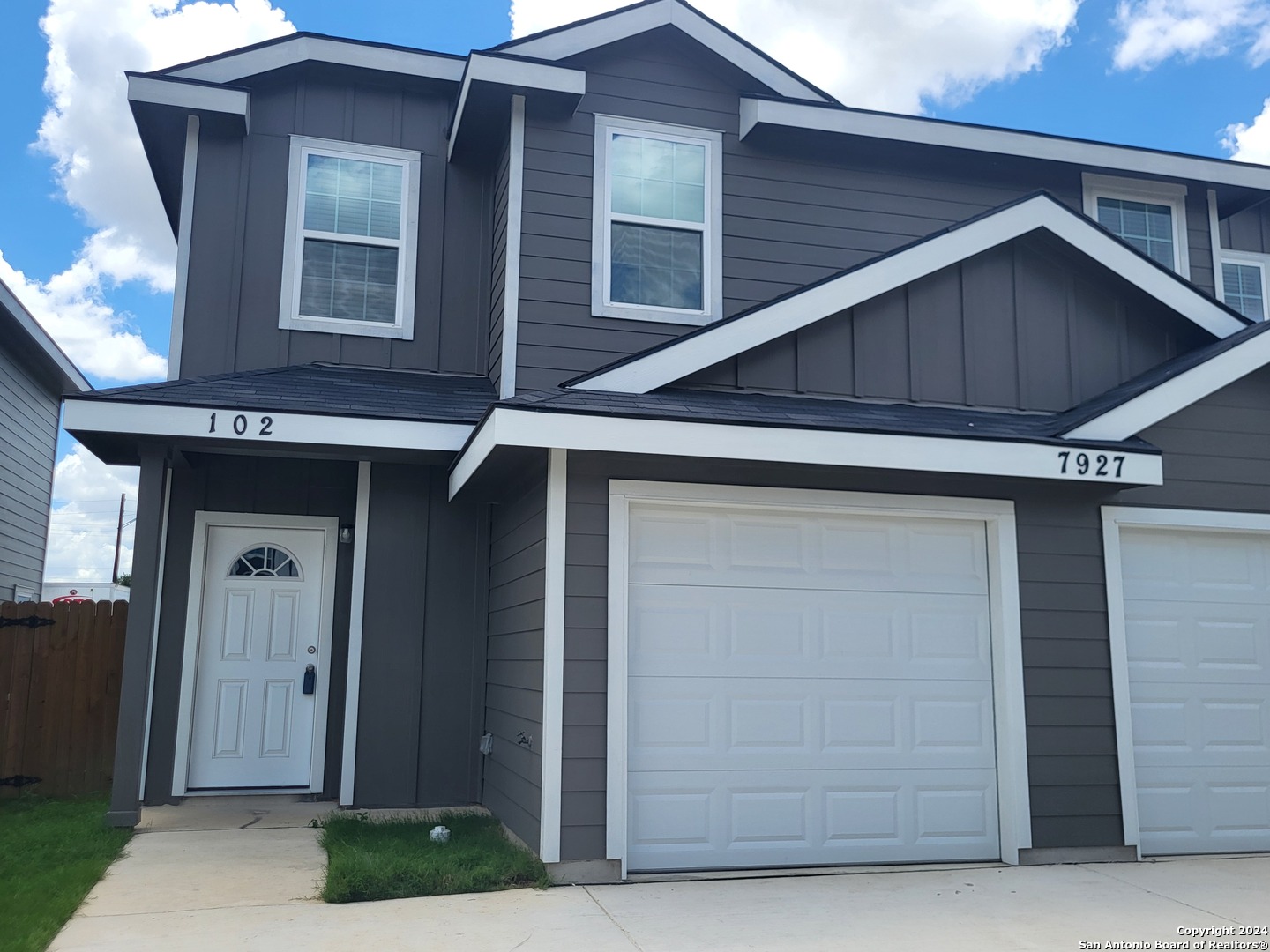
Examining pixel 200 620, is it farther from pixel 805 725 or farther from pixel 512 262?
pixel 805 725

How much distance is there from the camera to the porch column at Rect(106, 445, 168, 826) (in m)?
6.88

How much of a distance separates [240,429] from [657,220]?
138 inches

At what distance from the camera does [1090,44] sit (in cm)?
1858

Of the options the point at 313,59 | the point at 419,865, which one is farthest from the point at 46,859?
the point at 313,59

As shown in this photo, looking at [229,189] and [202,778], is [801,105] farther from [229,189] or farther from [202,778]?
[202,778]

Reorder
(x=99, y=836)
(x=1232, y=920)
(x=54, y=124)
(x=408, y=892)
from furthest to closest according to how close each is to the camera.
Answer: (x=54, y=124)
(x=99, y=836)
(x=408, y=892)
(x=1232, y=920)

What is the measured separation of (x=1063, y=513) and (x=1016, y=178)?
4.03 metres

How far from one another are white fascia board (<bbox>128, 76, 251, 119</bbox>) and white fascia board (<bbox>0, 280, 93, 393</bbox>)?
2.43 metres

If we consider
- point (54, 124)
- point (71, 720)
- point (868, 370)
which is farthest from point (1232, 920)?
point (54, 124)

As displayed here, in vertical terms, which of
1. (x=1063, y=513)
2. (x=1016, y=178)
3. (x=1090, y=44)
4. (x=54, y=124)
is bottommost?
(x=1063, y=513)

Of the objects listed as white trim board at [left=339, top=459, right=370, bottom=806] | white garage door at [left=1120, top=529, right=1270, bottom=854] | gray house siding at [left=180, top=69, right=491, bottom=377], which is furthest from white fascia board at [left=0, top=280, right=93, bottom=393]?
white garage door at [left=1120, top=529, right=1270, bottom=854]

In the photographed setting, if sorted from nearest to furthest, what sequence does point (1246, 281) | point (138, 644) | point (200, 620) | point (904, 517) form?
point (904, 517) → point (138, 644) → point (200, 620) → point (1246, 281)

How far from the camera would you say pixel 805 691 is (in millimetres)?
6246

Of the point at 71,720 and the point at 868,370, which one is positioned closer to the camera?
the point at 868,370
